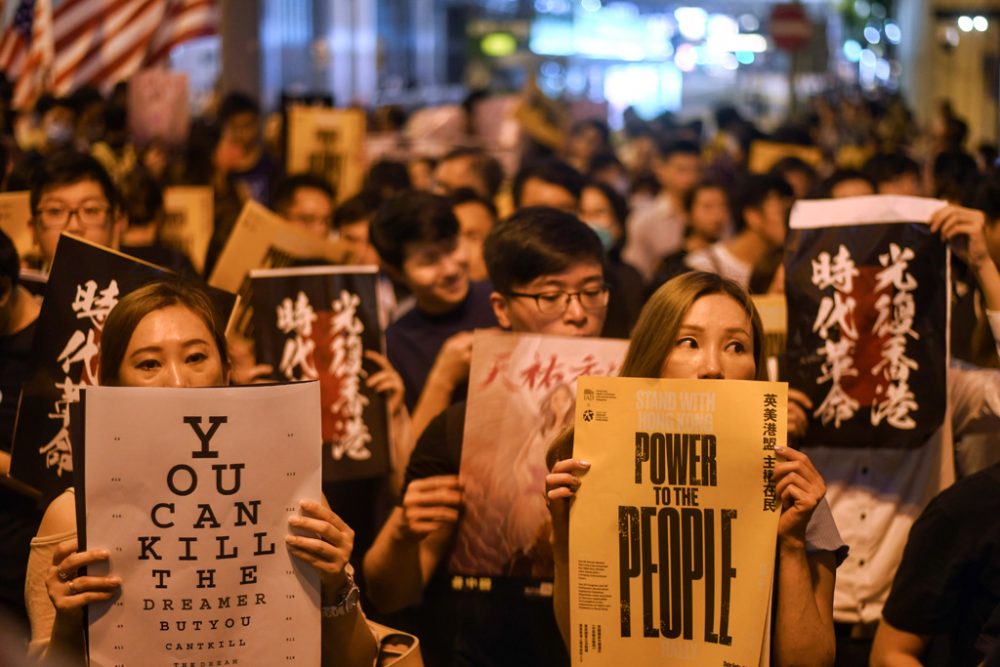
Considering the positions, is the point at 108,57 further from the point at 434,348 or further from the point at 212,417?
the point at 212,417

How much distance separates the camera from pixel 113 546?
2822mm

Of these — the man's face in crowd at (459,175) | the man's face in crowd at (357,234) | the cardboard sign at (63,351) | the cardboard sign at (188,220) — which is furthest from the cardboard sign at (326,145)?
the cardboard sign at (63,351)

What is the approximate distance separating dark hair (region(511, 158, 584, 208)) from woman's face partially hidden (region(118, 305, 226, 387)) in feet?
12.6

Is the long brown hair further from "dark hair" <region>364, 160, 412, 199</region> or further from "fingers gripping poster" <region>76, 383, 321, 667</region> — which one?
"dark hair" <region>364, 160, 412, 199</region>

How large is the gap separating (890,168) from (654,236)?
4.37 m

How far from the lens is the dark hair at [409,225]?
5.21 meters

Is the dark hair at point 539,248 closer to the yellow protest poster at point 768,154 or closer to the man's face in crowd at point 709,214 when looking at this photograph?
the man's face in crowd at point 709,214

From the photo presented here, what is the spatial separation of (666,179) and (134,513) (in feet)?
29.7

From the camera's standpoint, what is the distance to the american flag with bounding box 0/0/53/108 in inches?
364

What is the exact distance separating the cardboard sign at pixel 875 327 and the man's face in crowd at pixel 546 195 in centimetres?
255

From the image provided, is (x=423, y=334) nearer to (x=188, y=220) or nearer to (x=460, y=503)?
(x=460, y=503)

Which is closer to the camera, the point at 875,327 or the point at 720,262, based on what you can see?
the point at 875,327

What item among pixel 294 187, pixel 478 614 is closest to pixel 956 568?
pixel 478 614

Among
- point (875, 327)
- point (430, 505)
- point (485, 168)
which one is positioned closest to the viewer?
point (430, 505)
